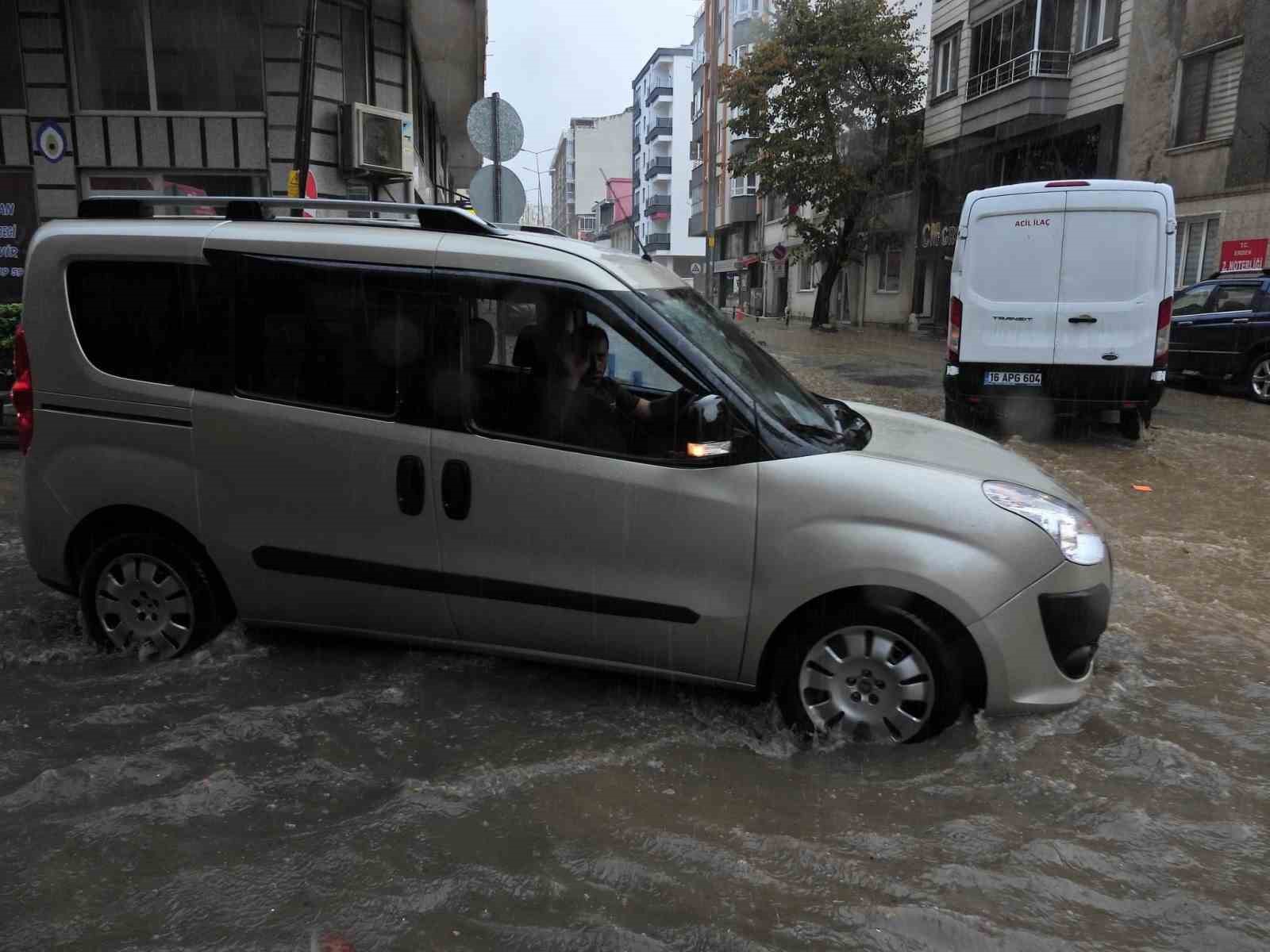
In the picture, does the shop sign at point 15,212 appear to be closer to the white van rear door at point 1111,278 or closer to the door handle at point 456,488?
the white van rear door at point 1111,278

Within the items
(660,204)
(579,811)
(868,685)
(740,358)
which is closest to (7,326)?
(740,358)

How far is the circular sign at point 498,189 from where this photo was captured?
10477 mm

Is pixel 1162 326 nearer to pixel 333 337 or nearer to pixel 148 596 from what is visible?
pixel 333 337

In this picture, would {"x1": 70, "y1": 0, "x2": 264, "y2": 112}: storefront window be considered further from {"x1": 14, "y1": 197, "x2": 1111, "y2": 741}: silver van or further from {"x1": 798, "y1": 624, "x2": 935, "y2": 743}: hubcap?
{"x1": 798, "y1": 624, "x2": 935, "y2": 743}: hubcap

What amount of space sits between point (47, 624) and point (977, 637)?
4.14 m

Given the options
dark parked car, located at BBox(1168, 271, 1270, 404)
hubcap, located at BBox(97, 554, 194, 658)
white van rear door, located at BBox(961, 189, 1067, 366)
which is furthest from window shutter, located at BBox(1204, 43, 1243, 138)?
hubcap, located at BBox(97, 554, 194, 658)

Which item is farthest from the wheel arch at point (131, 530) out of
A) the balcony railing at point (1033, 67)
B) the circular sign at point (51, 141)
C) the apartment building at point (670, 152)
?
the apartment building at point (670, 152)

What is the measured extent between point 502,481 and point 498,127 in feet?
25.2

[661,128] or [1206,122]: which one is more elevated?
[661,128]

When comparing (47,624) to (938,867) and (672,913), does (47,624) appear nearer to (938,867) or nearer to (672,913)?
(672,913)

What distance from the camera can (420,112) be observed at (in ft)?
71.1

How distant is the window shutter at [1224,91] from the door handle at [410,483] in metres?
20.9

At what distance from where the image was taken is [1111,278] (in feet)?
31.6

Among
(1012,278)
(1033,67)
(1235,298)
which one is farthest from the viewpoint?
(1033,67)
